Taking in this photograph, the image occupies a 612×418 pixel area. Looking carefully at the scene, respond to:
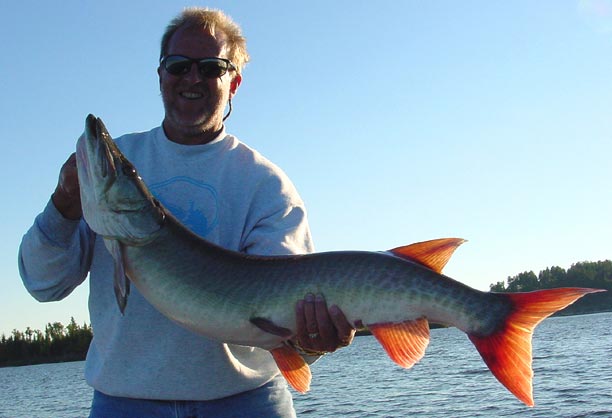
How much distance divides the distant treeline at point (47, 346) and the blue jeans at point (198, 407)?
65.9 metres

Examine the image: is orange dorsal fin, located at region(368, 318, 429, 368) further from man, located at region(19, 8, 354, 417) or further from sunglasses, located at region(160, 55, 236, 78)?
sunglasses, located at region(160, 55, 236, 78)

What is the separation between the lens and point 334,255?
296 cm

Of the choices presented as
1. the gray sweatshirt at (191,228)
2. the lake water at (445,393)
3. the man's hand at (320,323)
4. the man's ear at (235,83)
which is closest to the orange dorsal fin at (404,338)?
the man's hand at (320,323)

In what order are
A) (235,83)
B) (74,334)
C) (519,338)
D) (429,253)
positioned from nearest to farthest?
1. (519,338)
2. (429,253)
3. (235,83)
4. (74,334)

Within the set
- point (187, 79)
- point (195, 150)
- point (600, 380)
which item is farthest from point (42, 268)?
point (600, 380)

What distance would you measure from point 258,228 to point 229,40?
1084mm

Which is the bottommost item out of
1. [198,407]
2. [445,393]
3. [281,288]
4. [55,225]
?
[445,393]

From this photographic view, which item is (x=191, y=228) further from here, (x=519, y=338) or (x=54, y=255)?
(x=519, y=338)

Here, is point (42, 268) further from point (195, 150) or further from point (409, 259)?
point (409, 259)

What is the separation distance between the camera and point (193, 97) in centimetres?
353

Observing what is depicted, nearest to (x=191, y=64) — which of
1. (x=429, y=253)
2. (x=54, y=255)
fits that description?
(x=54, y=255)

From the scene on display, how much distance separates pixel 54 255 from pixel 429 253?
1.64m

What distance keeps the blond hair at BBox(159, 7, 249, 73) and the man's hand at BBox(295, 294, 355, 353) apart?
4.89ft

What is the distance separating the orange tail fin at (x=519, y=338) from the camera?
2830 millimetres
